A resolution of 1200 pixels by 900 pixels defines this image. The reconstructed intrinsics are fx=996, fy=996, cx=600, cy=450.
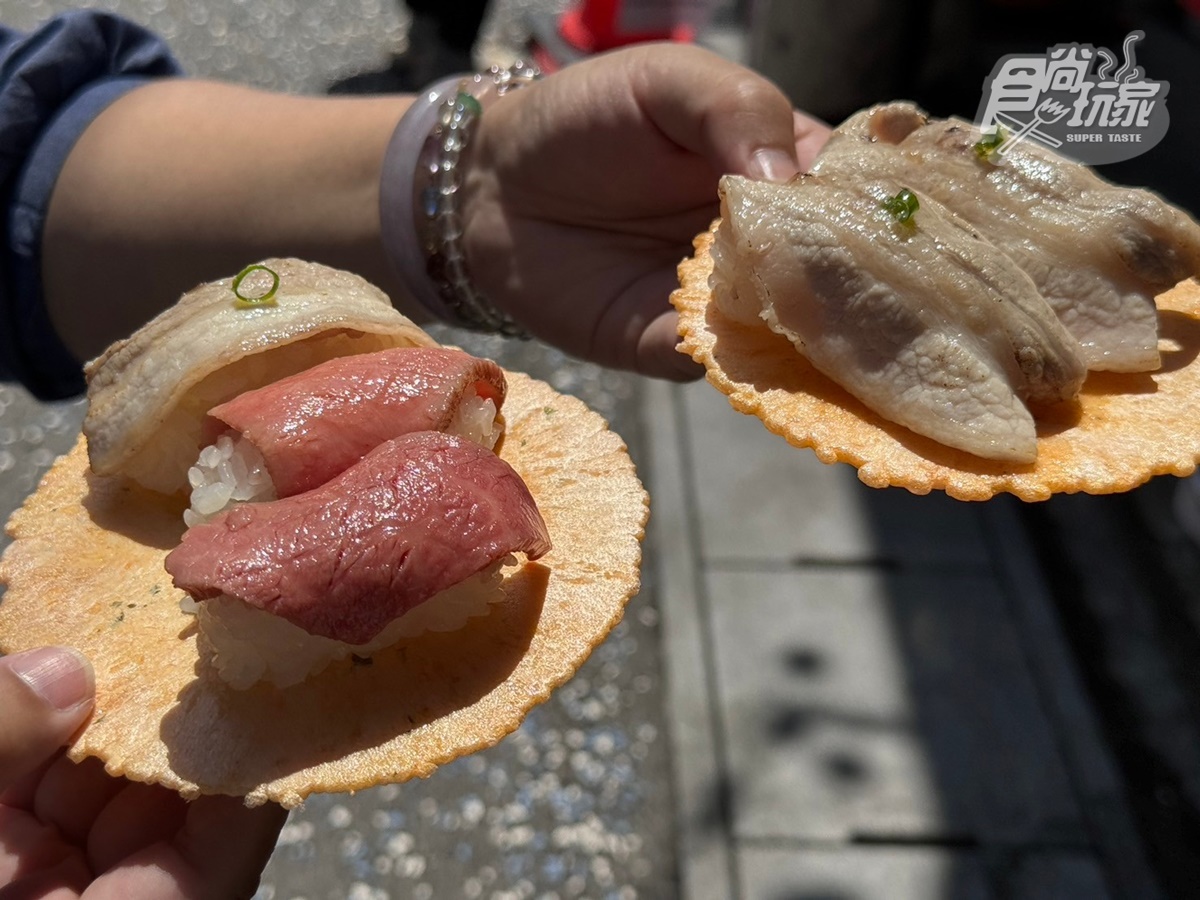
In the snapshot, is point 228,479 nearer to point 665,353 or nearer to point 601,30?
point 665,353

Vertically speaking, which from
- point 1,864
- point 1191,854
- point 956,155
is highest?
point 956,155

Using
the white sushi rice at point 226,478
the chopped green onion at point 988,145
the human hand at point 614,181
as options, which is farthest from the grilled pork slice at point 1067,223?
the white sushi rice at point 226,478

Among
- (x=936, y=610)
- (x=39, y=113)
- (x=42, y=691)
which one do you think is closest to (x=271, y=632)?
(x=42, y=691)

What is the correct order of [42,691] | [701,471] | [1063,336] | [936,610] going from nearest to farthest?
[42,691], [1063,336], [936,610], [701,471]

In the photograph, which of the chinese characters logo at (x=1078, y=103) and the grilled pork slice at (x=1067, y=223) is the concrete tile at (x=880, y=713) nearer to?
the grilled pork slice at (x=1067, y=223)

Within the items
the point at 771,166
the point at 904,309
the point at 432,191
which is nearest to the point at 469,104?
the point at 432,191

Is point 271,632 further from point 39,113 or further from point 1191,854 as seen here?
point 1191,854
